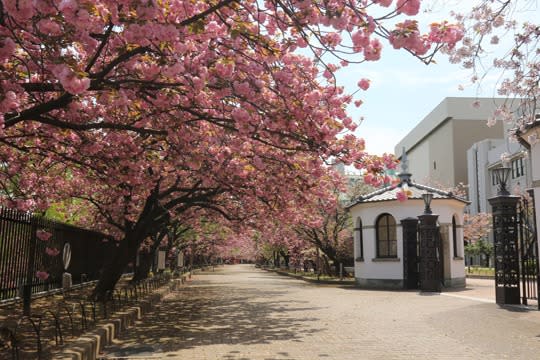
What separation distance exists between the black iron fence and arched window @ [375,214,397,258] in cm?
1397

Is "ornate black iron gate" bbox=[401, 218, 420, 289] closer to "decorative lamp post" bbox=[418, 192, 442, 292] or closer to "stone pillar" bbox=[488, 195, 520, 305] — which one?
"decorative lamp post" bbox=[418, 192, 442, 292]

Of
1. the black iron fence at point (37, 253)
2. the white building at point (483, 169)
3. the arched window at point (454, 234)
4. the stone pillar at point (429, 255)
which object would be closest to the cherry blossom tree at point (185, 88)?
the black iron fence at point (37, 253)

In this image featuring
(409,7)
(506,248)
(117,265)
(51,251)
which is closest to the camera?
(409,7)

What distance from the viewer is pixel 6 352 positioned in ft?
23.3

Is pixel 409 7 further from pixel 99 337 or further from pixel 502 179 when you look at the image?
pixel 502 179

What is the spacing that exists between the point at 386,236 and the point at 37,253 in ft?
55.1

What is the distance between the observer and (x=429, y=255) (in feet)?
70.4

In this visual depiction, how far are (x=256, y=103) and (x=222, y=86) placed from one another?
751 mm

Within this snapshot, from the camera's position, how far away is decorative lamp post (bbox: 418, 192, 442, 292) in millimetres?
21453

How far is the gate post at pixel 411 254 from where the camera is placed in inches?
944

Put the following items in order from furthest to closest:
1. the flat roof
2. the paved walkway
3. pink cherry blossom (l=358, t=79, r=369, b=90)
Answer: the flat roof < pink cherry blossom (l=358, t=79, r=369, b=90) < the paved walkway

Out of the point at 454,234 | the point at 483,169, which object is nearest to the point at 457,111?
the point at 483,169

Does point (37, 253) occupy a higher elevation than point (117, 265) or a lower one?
higher

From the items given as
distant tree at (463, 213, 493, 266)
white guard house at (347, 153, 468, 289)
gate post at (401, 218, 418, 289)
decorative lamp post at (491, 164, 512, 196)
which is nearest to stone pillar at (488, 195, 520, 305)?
decorative lamp post at (491, 164, 512, 196)
